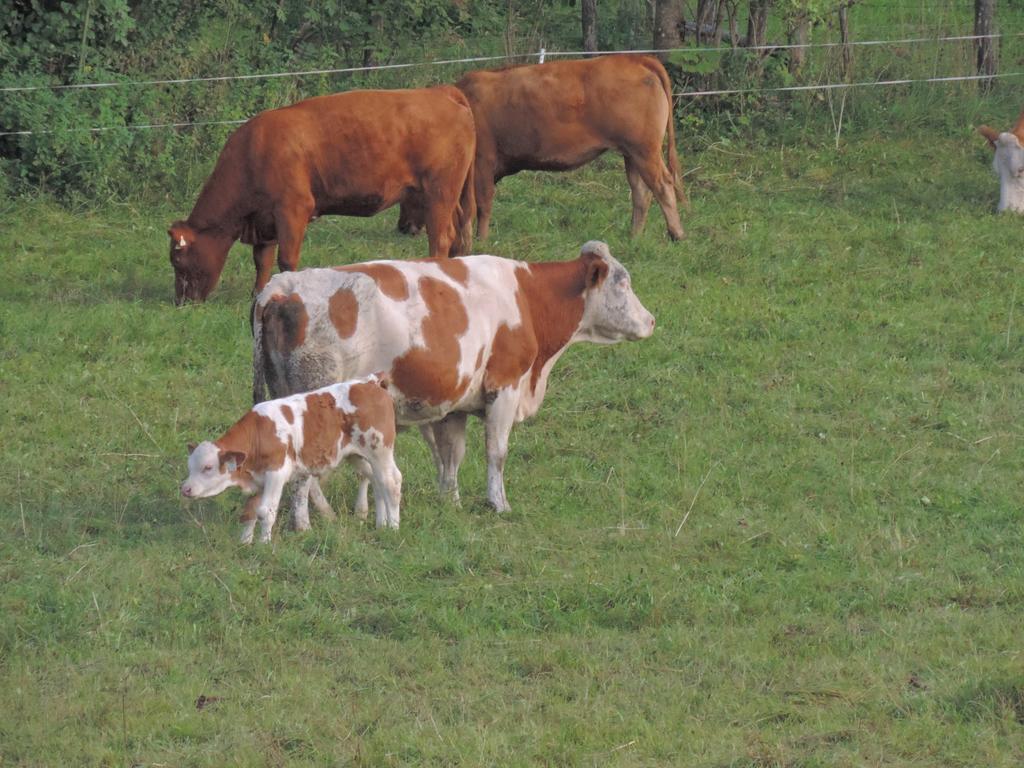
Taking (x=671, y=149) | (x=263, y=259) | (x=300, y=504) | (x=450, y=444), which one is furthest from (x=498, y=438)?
(x=671, y=149)

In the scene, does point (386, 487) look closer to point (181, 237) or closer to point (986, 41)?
point (181, 237)

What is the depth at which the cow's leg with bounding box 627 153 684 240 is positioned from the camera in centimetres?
1491

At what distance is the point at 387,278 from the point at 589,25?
11.2m

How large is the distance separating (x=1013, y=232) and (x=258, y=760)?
34.6 ft

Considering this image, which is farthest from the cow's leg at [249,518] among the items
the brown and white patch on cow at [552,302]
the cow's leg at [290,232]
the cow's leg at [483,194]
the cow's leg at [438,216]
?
the cow's leg at [483,194]

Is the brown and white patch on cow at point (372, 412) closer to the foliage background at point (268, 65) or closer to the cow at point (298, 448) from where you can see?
the cow at point (298, 448)

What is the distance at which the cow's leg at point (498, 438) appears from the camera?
364 inches

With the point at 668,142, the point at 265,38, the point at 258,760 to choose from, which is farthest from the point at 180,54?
the point at 258,760

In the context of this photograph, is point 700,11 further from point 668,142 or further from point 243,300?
point 243,300

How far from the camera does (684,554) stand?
331 inches

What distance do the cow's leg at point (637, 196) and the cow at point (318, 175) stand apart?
180 cm

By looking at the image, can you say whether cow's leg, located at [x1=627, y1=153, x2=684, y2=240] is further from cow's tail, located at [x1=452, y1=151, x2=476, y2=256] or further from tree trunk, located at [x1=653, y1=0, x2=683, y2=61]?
tree trunk, located at [x1=653, y1=0, x2=683, y2=61]

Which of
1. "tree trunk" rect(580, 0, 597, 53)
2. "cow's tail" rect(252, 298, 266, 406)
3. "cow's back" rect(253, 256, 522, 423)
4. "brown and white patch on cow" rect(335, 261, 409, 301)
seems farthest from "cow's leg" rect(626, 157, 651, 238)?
"cow's tail" rect(252, 298, 266, 406)

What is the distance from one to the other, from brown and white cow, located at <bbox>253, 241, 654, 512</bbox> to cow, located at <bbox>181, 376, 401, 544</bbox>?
39cm
